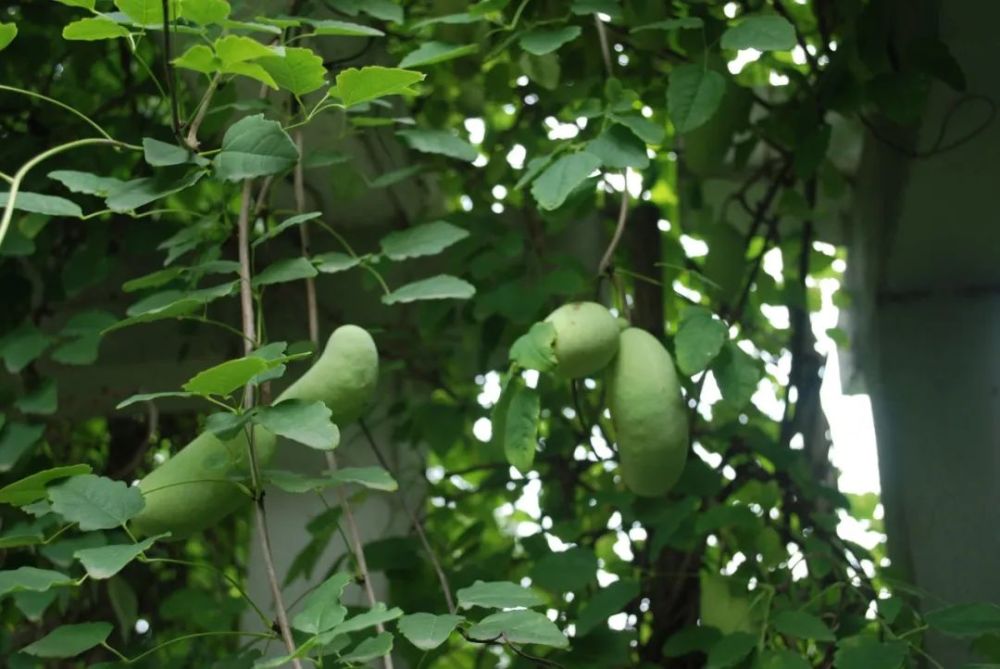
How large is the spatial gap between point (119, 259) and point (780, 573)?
948mm

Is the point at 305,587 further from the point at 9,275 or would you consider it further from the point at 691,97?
the point at 691,97

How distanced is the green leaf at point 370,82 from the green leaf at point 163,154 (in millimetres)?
120

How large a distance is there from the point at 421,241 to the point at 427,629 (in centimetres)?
40

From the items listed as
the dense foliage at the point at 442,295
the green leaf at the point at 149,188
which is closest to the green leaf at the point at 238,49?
the dense foliage at the point at 442,295

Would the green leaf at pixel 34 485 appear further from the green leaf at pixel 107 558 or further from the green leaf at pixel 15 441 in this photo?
the green leaf at pixel 15 441

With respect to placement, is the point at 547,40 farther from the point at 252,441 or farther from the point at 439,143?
the point at 252,441

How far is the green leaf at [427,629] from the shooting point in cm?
81

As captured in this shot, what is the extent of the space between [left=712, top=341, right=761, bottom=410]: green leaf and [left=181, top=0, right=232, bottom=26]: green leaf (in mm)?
477

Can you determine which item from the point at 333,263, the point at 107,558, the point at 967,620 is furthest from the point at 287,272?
the point at 967,620

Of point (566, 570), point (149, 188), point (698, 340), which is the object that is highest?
point (149, 188)

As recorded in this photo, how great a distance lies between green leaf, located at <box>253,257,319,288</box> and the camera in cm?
98

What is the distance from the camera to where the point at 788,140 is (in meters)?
1.48

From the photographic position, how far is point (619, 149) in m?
1.05

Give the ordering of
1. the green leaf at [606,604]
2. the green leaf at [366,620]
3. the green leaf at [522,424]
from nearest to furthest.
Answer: the green leaf at [366,620], the green leaf at [522,424], the green leaf at [606,604]
